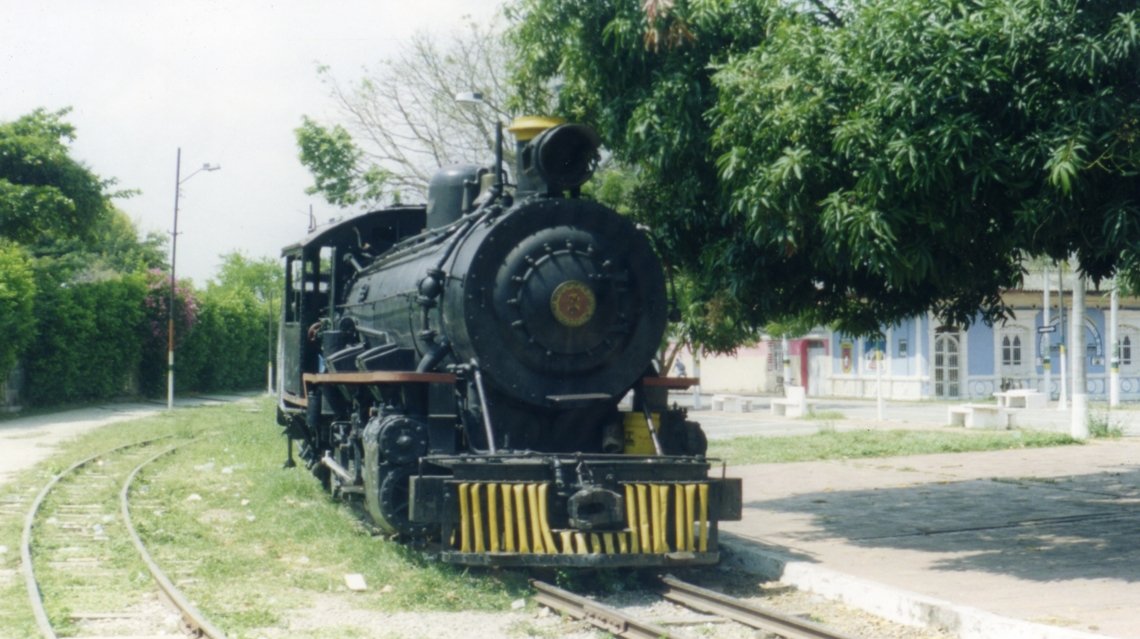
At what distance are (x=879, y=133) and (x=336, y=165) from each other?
1752 cm

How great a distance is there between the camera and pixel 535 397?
851 cm

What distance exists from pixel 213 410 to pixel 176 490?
61.1 feet

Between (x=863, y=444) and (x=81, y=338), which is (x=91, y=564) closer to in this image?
(x=863, y=444)

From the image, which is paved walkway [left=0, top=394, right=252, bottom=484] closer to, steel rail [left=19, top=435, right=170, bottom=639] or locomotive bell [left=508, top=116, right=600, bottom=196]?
steel rail [left=19, top=435, right=170, bottom=639]

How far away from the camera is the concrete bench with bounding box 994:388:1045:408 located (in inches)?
1163

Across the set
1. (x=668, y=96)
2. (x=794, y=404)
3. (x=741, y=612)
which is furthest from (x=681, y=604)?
(x=794, y=404)

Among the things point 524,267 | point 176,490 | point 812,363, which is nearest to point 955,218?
point 524,267

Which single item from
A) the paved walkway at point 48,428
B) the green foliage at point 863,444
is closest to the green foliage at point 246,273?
the paved walkway at point 48,428

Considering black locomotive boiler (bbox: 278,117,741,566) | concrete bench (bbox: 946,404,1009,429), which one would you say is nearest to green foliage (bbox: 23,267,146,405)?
concrete bench (bbox: 946,404,1009,429)

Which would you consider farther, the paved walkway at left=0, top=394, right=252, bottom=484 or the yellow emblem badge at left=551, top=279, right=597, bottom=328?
the paved walkway at left=0, top=394, right=252, bottom=484

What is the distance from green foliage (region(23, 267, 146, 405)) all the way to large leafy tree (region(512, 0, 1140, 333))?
21.7m

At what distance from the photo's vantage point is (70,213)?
1180 inches

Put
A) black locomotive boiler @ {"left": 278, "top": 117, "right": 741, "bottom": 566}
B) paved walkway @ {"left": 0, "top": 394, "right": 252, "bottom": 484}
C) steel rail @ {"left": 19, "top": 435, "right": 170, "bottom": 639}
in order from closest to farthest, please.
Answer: steel rail @ {"left": 19, "top": 435, "right": 170, "bottom": 639} → black locomotive boiler @ {"left": 278, "top": 117, "right": 741, "bottom": 566} → paved walkway @ {"left": 0, "top": 394, "right": 252, "bottom": 484}

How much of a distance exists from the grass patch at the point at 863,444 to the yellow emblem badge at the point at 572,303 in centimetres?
947
